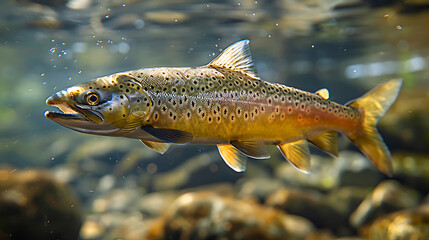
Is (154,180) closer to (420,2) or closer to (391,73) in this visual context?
(420,2)

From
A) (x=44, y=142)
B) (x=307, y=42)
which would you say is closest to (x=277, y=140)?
(x=307, y=42)

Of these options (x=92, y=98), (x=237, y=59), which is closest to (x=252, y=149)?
(x=237, y=59)

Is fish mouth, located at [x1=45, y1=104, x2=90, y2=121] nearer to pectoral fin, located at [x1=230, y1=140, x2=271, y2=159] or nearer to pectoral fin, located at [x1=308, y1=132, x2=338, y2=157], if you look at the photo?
pectoral fin, located at [x1=230, y1=140, x2=271, y2=159]

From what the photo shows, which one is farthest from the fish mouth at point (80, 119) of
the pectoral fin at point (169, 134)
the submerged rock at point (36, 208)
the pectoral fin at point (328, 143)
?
the submerged rock at point (36, 208)

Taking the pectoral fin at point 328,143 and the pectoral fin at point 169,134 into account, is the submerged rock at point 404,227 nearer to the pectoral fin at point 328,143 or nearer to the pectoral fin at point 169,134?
the pectoral fin at point 328,143

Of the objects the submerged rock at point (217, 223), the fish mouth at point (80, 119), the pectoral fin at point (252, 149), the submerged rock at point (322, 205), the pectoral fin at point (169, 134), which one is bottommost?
the submerged rock at point (322, 205)

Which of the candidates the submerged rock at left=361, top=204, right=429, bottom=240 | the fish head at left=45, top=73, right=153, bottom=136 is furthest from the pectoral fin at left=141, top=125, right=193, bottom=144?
the submerged rock at left=361, top=204, right=429, bottom=240
